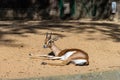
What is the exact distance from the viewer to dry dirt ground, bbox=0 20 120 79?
8.24 meters

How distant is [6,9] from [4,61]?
8769 mm

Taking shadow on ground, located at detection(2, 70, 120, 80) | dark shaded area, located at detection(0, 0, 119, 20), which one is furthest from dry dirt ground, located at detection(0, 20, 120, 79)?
dark shaded area, located at detection(0, 0, 119, 20)

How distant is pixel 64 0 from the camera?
17875 millimetres

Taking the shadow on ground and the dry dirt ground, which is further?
the dry dirt ground

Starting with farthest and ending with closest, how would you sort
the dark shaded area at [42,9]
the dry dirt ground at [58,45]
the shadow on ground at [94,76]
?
the dark shaded area at [42,9] < the dry dirt ground at [58,45] < the shadow on ground at [94,76]

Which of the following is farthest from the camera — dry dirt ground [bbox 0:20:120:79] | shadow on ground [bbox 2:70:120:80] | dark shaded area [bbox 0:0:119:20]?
dark shaded area [bbox 0:0:119:20]

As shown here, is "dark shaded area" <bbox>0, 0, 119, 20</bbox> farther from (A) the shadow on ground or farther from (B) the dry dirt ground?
(A) the shadow on ground

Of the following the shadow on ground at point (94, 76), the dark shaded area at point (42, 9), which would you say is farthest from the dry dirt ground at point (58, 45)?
the dark shaded area at point (42, 9)

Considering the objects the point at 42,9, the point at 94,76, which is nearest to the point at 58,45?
the point at 94,76

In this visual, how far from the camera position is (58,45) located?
10484mm

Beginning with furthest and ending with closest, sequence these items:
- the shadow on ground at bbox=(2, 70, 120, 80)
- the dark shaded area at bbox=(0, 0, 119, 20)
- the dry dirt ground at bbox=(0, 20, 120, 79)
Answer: the dark shaded area at bbox=(0, 0, 119, 20) → the dry dirt ground at bbox=(0, 20, 120, 79) → the shadow on ground at bbox=(2, 70, 120, 80)

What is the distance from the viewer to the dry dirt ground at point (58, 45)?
27.0ft

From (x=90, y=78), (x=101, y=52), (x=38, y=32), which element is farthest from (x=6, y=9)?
(x=90, y=78)

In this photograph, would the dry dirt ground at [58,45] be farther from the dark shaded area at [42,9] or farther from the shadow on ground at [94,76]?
the dark shaded area at [42,9]
